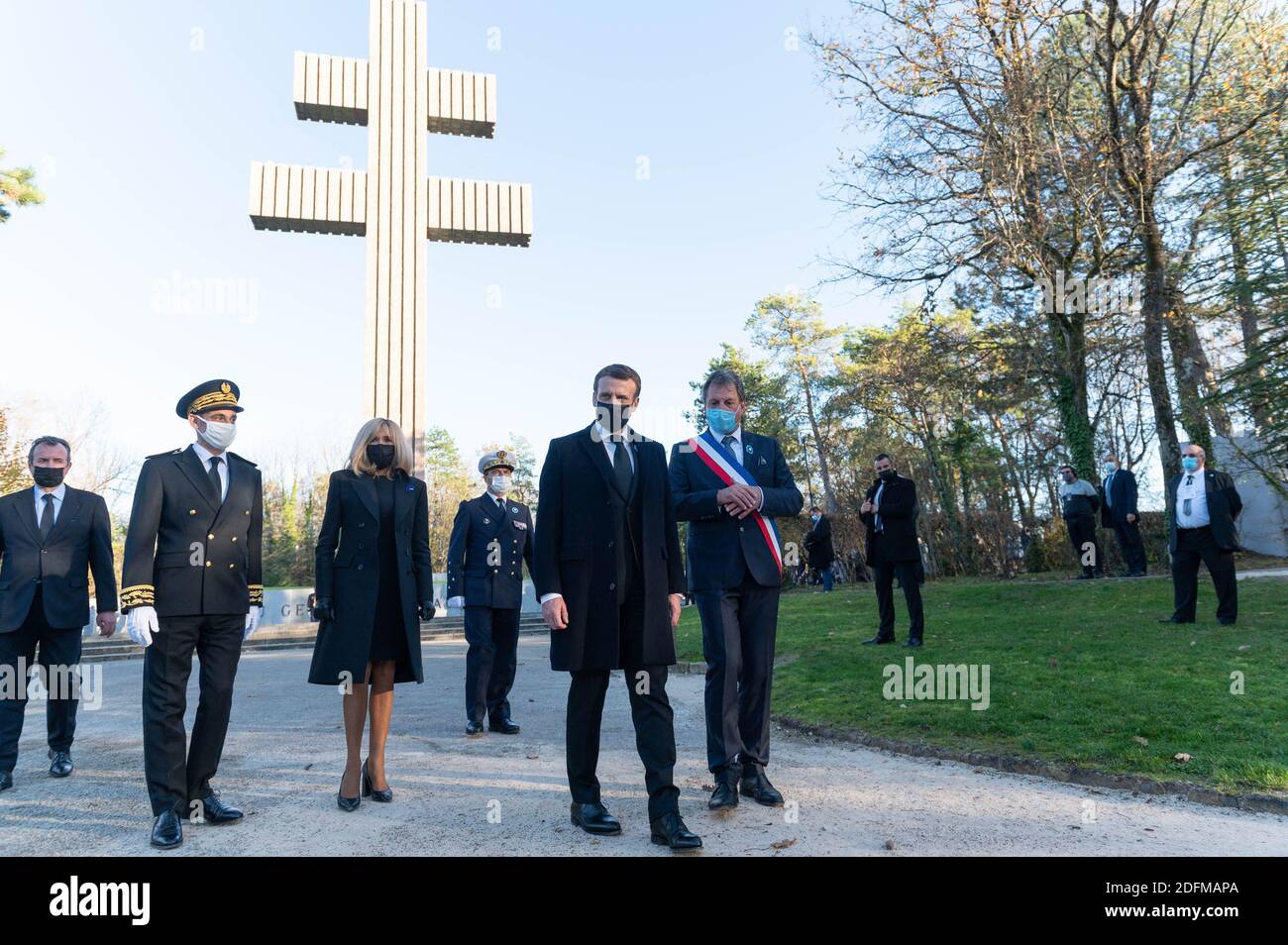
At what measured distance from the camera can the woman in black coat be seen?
498 cm

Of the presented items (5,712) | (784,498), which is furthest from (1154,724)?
(5,712)

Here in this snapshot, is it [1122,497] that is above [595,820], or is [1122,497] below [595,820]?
above

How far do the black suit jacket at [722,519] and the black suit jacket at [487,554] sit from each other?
2.68m

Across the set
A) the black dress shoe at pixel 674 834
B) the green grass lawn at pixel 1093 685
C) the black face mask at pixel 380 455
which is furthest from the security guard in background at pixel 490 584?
the black dress shoe at pixel 674 834

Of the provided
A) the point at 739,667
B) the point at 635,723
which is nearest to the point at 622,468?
the point at 635,723

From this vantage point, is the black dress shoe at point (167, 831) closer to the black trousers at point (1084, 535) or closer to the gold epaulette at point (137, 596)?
the gold epaulette at point (137, 596)

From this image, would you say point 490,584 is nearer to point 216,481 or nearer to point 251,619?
point 251,619

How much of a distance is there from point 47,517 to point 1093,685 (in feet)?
26.3

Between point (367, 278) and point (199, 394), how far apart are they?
1644 cm

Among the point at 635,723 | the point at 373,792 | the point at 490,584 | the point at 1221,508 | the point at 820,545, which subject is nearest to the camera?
the point at 635,723

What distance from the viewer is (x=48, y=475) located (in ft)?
21.0

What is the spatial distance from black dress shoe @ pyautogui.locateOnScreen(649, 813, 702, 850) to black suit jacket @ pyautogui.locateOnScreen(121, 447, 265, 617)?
2.57m

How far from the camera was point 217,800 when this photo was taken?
182 inches
